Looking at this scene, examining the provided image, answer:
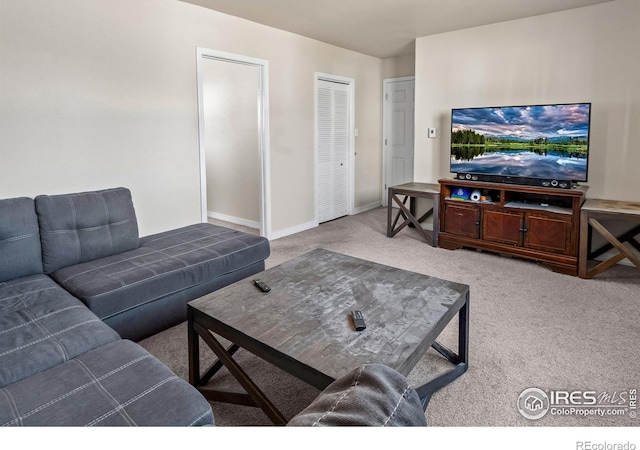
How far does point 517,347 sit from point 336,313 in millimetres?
1263

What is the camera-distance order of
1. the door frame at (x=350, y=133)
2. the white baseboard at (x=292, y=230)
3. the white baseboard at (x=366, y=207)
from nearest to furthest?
the white baseboard at (x=292, y=230) < the door frame at (x=350, y=133) < the white baseboard at (x=366, y=207)

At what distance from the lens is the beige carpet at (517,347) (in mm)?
1863

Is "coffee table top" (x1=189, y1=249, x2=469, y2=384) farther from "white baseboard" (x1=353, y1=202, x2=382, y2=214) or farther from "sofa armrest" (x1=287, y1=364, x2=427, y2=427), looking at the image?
"white baseboard" (x1=353, y1=202, x2=382, y2=214)

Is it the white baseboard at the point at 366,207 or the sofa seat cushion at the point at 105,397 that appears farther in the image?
the white baseboard at the point at 366,207

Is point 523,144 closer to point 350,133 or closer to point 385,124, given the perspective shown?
point 350,133

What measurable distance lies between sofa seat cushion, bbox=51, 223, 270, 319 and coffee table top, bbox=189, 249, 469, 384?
1.99 feet

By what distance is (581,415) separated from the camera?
6.09 feet

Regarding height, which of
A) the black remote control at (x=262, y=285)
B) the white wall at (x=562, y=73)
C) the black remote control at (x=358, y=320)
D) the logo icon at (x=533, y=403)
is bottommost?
the logo icon at (x=533, y=403)

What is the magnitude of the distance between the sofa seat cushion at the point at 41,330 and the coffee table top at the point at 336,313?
0.48 m

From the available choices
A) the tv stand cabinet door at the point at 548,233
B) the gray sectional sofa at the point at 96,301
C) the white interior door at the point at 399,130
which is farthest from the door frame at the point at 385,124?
the gray sectional sofa at the point at 96,301

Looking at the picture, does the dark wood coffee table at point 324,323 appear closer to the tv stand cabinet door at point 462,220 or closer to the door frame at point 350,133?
the tv stand cabinet door at point 462,220

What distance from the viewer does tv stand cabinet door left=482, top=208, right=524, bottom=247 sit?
3912 millimetres

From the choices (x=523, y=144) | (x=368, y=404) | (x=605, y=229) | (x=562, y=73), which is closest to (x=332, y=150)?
(x=523, y=144)

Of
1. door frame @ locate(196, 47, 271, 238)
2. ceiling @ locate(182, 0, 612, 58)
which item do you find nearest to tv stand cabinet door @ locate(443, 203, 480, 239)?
ceiling @ locate(182, 0, 612, 58)
